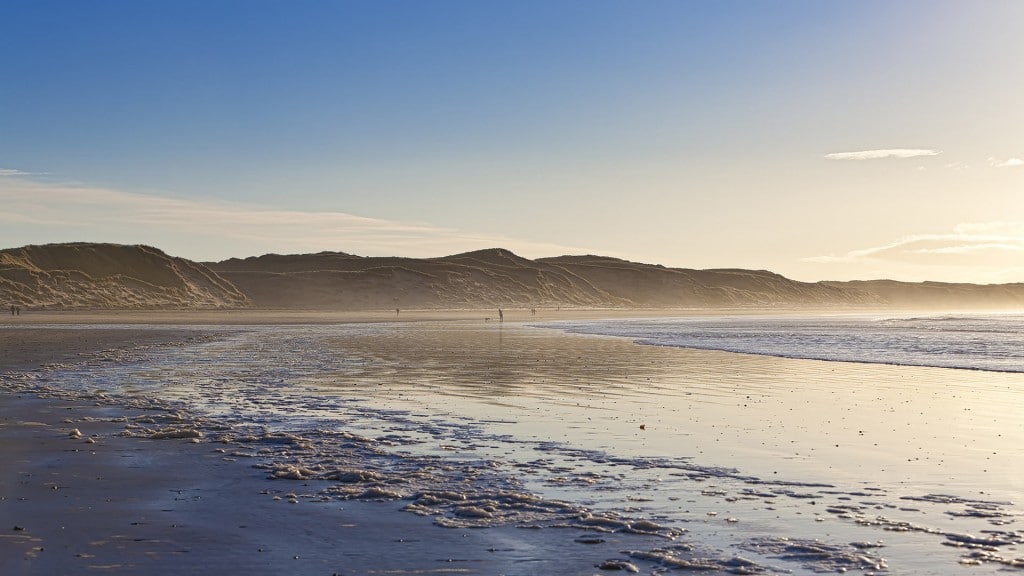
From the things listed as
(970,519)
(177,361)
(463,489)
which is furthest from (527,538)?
(177,361)

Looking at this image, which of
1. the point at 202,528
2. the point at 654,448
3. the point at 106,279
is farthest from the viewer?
the point at 106,279

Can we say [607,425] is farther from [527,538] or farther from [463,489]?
[527,538]

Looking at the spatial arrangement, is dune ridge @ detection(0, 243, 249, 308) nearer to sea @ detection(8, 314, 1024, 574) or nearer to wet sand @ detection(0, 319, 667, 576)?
sea @ detection(8, 314, 1024, 574)

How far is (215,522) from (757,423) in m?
10.6

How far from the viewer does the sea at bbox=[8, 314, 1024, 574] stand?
868 centimetres

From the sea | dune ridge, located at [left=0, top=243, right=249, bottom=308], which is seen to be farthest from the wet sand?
dune ridge, located at [left=0, top=243, right=249, bottom=308]

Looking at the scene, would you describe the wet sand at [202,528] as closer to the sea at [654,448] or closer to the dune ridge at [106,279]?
the sea at [654,448]

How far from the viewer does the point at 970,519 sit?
30.8 ft

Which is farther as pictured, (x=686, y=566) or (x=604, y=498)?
(x=604, y=498)

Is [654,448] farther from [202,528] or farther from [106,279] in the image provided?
[106,279]

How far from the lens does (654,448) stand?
13.9 metres

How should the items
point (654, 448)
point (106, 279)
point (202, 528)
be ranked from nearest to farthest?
point (202, 528) < point (654, 448) < point (106, 279)

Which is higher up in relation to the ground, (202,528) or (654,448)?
(654,448)

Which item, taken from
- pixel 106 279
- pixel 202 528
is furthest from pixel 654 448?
pixel 106 279
